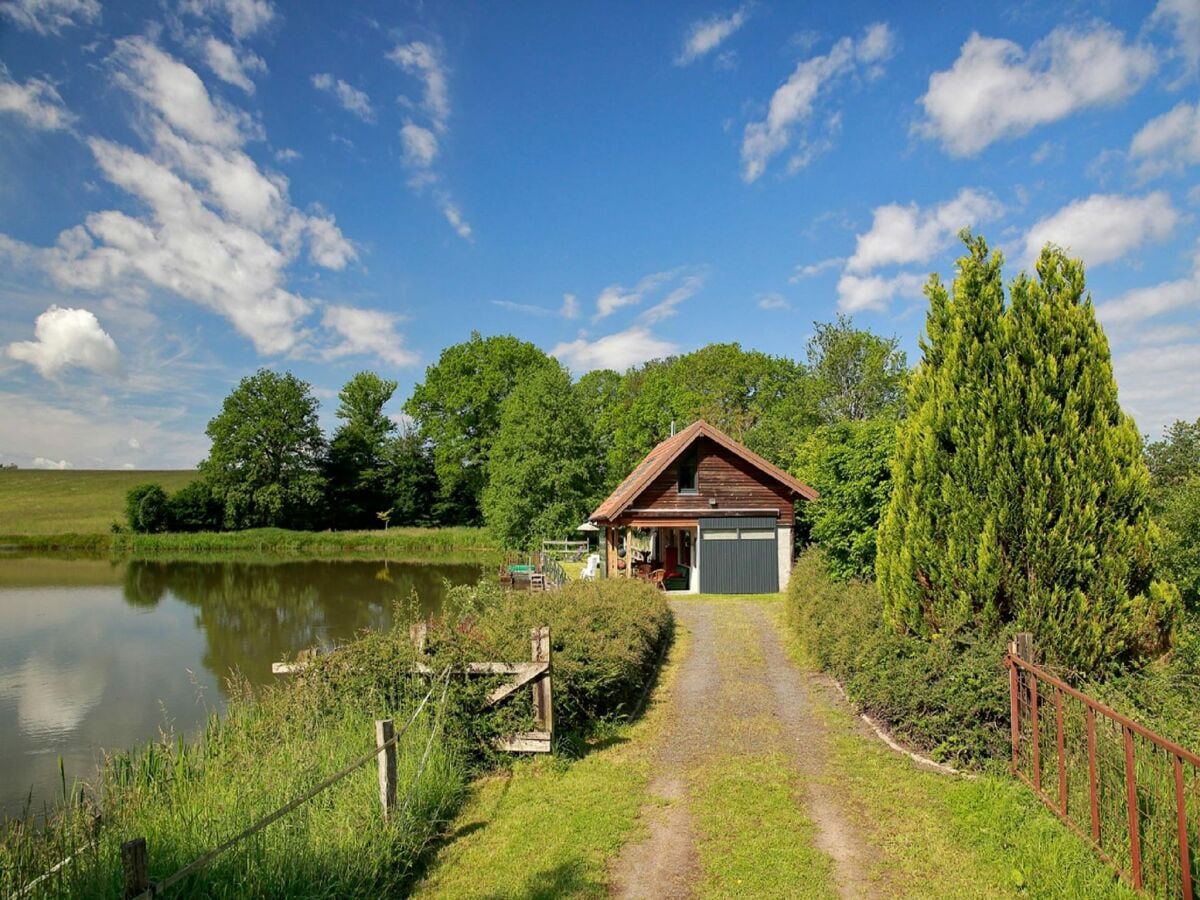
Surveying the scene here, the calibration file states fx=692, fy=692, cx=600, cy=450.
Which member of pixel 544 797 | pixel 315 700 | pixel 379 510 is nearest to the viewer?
pixel 544 797

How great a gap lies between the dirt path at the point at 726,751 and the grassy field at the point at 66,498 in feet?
183

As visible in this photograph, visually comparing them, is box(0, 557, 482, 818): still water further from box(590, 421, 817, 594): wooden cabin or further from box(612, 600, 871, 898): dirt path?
box(590, 421, 817, 594): wooden cabin

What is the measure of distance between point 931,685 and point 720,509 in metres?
14.4

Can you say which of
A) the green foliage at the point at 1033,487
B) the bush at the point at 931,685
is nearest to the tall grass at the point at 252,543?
the bush at the point at 931,685

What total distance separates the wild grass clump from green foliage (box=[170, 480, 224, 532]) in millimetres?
51292

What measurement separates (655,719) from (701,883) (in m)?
4.22

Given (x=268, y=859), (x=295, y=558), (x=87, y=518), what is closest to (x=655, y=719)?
(x=268, y=859)

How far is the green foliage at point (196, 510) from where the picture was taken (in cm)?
5294

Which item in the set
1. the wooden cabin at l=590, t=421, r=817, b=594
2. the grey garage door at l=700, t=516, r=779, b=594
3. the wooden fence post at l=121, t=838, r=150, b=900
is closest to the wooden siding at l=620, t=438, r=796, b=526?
the wooden cabin at l=590, t=421, r=817, b=594

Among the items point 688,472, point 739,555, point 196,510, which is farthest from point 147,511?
point 739,555

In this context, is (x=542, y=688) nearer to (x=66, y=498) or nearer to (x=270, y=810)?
(x=270, y=810)

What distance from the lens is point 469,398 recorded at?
50.6m

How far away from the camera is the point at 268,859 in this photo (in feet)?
15.8

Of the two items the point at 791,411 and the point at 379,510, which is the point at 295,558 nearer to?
the point at 379,510
